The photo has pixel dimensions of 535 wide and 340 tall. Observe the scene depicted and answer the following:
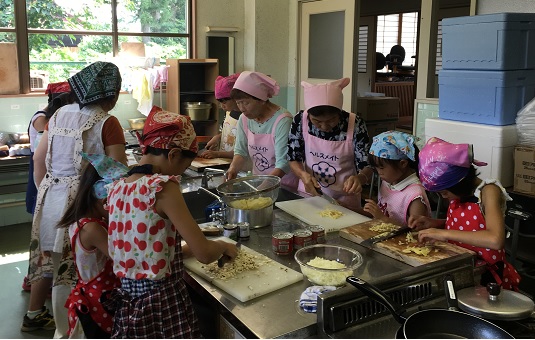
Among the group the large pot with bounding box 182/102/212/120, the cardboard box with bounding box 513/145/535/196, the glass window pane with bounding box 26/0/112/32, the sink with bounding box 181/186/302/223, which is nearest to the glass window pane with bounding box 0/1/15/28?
the glass window pane with bounding box 26/0/112/32

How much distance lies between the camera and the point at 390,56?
948cm

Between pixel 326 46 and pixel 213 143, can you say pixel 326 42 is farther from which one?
pixel 213 143

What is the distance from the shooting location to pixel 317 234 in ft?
6.25

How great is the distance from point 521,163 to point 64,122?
2549 millimetres

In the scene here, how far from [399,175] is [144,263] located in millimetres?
1194

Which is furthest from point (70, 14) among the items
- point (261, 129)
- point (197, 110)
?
point (261, 129)

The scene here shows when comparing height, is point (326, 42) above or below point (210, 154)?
above

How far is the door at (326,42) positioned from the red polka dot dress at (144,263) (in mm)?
3775

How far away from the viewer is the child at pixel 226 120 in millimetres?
3418

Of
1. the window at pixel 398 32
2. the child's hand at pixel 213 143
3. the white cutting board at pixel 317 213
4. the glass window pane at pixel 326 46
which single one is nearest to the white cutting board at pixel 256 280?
the white cutting board at pixel 317 213

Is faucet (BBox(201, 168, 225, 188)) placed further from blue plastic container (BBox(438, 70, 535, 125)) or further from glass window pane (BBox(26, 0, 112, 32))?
glass window pane (BBox(26, 0, 112, 32))

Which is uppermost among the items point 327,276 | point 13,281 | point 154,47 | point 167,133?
point 154,47

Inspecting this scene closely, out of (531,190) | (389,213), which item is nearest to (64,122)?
(389,213)

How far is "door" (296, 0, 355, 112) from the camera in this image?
4953 mm
